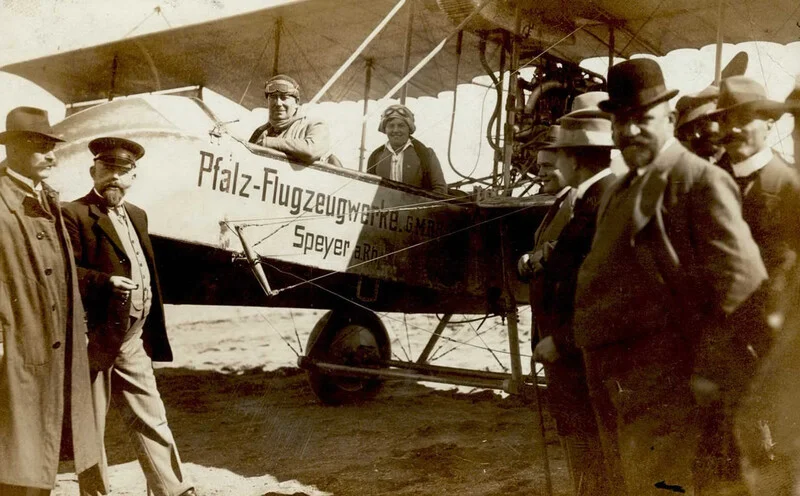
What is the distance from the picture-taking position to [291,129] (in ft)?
18.2

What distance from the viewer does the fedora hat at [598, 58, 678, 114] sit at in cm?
209

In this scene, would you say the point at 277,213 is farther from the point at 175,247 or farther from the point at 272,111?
the point at 272,111

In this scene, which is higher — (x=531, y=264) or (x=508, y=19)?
(x=508, y=19)

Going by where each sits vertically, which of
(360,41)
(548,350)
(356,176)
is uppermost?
(360,41)

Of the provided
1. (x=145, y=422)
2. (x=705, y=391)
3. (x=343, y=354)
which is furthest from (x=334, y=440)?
(x=705, y=391)

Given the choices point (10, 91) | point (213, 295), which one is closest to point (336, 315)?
point (213, 295)

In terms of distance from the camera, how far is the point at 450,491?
437 centimetres

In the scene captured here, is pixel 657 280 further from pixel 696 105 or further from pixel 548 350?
pixel 696 105

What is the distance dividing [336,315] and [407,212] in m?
1.88

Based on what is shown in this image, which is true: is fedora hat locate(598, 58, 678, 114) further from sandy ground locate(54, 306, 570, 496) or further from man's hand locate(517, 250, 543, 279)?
sandy ground locate(54, 306, 570, 496)

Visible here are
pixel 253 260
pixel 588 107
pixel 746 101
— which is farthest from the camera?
pixel 253 260

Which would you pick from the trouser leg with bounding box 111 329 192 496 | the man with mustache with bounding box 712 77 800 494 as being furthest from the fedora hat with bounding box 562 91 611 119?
the trouser leg with bounding box 111 329 192 496

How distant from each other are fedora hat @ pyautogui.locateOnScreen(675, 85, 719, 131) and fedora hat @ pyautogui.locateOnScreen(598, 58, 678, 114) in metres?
0.65

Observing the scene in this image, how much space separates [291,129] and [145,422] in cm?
259
